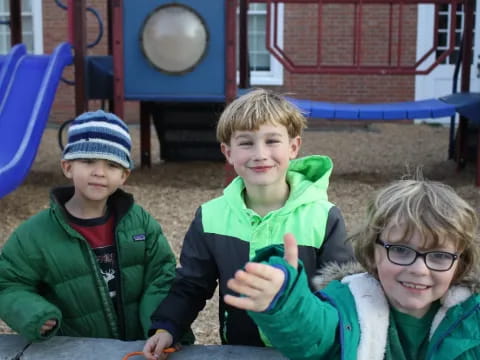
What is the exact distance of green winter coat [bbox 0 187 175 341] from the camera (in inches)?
91.2

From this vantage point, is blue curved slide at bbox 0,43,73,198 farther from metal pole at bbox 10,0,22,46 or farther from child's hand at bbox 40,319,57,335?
child's hand at bbox 40,319,57,335

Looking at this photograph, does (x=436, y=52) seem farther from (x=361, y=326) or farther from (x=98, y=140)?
(x=361, y=326)

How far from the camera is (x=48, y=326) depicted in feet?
7.25

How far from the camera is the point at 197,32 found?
6375 mm

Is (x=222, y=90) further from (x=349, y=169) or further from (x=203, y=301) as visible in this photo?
(x=203, y=301)

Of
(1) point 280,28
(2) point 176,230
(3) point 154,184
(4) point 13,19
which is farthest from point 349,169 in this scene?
(1) point 280,28

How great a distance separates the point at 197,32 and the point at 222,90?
542 mm

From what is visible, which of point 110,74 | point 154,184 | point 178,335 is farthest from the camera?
point 110,74

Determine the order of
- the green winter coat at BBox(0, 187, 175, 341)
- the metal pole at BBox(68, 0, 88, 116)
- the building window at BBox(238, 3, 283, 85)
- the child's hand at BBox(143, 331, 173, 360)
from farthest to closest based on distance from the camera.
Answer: the building window at BBox(238, 3, 283, 85)
the metal pole at BBox(68, 0, 88, 116)
the green winter coat at BBox(0, 187, 175, 341)
the child's hand at BBox(143, 331, 173, 360)

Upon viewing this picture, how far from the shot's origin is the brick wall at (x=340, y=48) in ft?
42.0

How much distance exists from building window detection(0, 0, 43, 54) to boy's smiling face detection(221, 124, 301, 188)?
39.5ft

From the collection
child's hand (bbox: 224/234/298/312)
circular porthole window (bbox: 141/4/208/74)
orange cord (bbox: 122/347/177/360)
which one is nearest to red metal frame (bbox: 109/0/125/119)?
circular porthole window (bbox: 141/4/208/74)

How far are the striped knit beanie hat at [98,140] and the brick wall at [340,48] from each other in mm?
10460

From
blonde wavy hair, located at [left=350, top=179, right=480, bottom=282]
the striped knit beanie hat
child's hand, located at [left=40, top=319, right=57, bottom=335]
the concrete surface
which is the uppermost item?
the striped knit beanie hat
